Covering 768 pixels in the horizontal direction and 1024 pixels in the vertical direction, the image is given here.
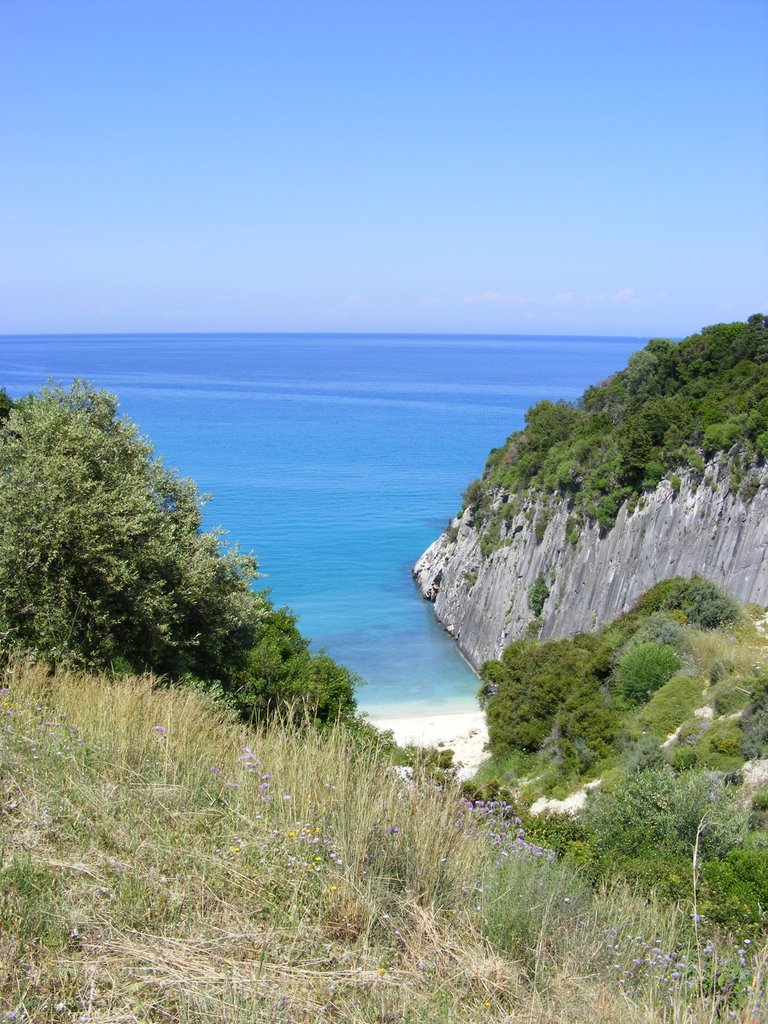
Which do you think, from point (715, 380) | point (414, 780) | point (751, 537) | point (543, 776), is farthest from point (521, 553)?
point (414, 780)

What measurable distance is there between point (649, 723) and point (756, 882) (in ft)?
38.2

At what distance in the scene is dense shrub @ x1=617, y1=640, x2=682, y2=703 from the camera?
930 inches

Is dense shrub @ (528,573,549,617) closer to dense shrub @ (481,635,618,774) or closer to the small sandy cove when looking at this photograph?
the small sandy cove

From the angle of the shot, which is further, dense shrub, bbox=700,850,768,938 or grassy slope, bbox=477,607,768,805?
grassy slope, bbox=477,607,768,805

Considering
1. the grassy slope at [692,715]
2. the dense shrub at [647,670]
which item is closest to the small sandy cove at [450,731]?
the grassy slope at [692,715]

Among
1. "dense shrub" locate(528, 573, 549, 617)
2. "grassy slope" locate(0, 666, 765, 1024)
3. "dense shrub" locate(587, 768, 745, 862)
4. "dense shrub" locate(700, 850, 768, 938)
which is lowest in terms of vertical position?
"dense shrub" locate(528, 573, 549, 617)

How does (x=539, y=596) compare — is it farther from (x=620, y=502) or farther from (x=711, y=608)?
(x=711, y=608)

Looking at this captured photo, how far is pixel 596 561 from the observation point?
39375 mm

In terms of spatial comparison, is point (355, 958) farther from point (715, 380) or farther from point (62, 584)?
point (715, 380)

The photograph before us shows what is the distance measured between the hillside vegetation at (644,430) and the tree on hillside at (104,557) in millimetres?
23302

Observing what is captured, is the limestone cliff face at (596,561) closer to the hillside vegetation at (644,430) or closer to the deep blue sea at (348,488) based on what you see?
the hillside vegetation at (644,430)

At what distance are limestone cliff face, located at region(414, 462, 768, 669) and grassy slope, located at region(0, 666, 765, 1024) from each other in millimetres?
27283

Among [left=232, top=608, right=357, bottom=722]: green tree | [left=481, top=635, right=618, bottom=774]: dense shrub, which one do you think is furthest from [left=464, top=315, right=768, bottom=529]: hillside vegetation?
[left=232, top=608, right=357, bottom=722]: green tree

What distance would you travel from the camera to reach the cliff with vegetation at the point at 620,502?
3281cm
